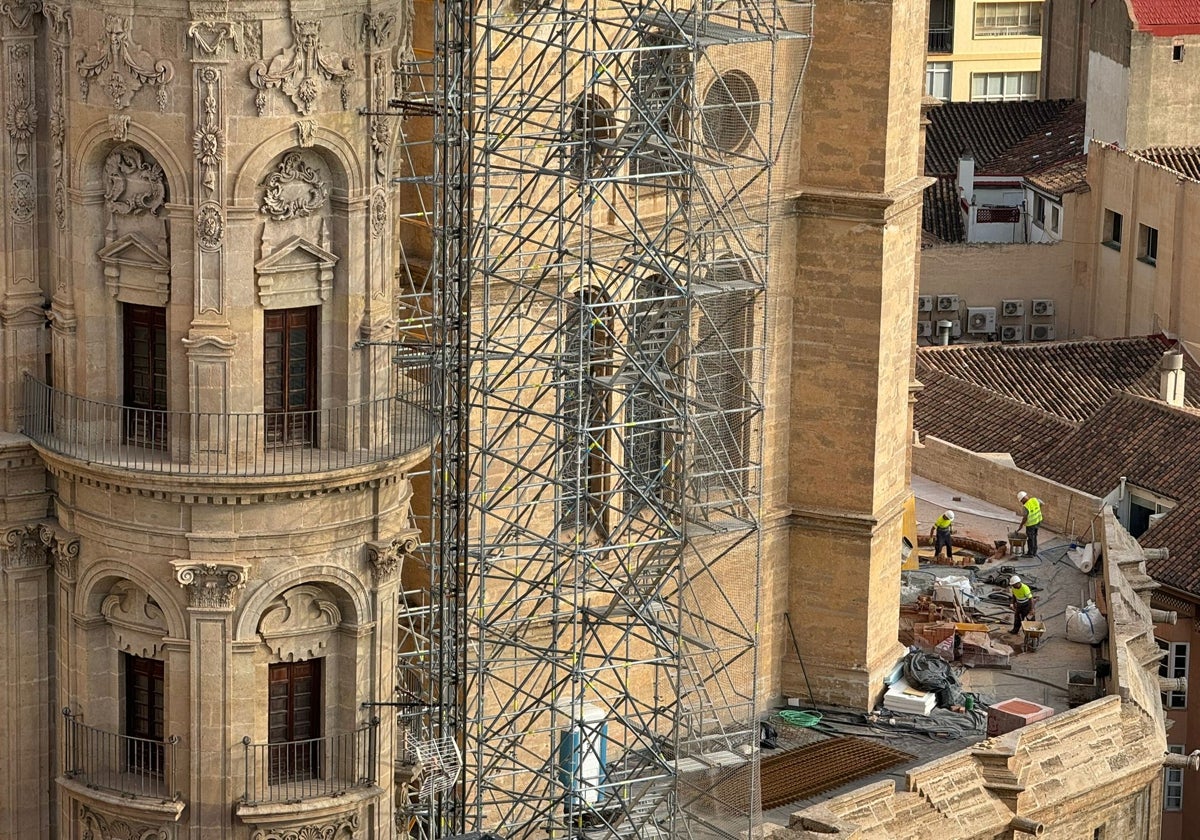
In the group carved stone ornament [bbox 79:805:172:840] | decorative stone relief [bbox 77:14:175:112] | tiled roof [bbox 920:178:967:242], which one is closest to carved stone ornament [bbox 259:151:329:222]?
decorative stone relief [bbox 77:14:175:112]

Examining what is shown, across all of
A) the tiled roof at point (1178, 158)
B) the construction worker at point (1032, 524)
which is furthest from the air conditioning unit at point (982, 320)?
the construction worker at point (1032, 524)

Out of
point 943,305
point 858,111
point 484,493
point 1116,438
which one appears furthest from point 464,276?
point 943,305

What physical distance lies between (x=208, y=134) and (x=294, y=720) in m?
8.09

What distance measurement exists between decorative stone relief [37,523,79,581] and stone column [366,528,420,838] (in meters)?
3.90

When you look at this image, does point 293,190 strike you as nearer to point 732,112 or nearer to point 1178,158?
point 732,112

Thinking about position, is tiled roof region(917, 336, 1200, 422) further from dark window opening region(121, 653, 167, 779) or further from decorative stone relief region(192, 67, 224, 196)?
decorative stone relief region(192, 67, 224, 196)

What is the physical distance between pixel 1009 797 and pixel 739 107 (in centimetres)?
1212

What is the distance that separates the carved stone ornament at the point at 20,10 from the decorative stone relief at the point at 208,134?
274 cm

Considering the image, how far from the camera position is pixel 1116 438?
75375 millimetres

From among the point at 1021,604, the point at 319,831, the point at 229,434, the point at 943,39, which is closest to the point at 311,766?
the point at 319,831

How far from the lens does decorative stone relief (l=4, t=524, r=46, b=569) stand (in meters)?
50.0

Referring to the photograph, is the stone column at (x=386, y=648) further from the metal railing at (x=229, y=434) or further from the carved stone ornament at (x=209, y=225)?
the carved stone ornament at (x=209, y=225)

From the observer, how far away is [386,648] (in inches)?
1992

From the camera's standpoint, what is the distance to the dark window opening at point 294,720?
49812mm
